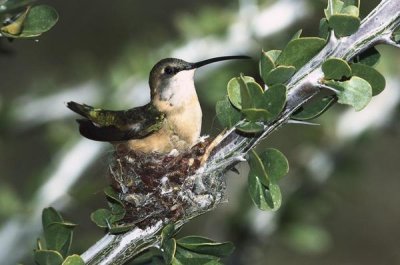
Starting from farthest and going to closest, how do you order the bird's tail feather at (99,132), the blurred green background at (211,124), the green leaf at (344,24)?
the blurred green background at (211,124), the bird's tail feather at (99,132), the green leaf at (344,24)

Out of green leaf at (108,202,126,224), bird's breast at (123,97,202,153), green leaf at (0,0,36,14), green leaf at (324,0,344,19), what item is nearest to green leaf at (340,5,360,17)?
green leaf at (324,0,344,19)

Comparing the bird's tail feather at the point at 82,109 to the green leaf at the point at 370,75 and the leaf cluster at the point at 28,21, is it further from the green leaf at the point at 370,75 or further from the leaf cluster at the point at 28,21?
the green leaf at the point at 370,75

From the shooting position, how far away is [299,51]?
2.41 meters

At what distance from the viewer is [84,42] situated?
11109 mm

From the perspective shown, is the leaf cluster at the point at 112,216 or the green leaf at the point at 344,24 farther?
the leaf cluster at the point at 112,216

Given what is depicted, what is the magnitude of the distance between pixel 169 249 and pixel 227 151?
33 centimetres

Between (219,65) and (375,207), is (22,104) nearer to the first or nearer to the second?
(219,65)

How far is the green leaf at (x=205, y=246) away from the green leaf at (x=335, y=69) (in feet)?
1.90

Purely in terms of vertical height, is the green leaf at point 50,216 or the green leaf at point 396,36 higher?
the green leaf at point 396,36

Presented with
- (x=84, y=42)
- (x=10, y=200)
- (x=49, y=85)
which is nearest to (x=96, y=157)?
(x=10, y=200)

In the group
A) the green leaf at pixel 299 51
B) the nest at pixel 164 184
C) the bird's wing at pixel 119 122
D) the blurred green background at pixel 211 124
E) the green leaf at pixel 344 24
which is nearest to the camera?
the green leaf at pixel 344 24

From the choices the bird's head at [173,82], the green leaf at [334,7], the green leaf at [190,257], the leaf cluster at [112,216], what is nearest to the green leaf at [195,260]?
the green leaf at [190,257]

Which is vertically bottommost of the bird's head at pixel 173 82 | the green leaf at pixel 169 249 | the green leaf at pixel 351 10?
the bird's head at pixel 173 82

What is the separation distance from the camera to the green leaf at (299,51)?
238 centimetres
